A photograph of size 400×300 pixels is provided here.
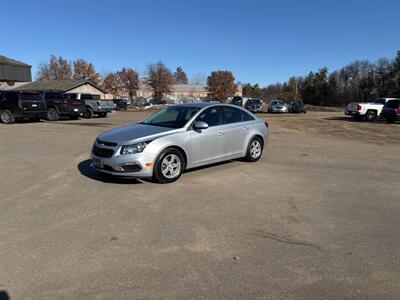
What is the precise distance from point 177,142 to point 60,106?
20.5 metres

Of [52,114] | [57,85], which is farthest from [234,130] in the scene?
[57,85]

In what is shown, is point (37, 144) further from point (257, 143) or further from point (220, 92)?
point (220, 92)

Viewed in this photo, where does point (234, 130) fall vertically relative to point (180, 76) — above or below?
below

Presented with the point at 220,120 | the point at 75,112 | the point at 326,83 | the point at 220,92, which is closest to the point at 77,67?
the point at 220,92

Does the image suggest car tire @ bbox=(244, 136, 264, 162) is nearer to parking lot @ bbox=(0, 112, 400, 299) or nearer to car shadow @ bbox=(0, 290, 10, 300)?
parking lot @ bbox=(0, 112, 400, 299)

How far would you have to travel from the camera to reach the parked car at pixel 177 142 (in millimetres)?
7288

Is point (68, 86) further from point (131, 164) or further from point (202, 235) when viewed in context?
point (202, 235)

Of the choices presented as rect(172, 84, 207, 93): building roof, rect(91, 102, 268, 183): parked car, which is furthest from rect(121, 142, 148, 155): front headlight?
rect(172, 84, 207, 93): building roof

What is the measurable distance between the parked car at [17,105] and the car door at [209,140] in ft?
56.7

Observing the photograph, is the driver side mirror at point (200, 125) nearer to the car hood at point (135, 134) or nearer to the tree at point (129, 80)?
the car hood at point (135, 134)

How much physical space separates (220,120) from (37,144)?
7.28 metres

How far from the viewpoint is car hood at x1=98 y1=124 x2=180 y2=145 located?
293 inches

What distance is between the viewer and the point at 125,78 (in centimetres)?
8881

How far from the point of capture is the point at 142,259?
14.2ft
